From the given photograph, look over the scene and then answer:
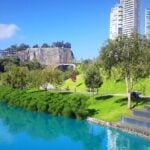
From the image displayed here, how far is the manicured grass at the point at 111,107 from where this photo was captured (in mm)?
50344

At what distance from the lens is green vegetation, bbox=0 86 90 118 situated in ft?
176

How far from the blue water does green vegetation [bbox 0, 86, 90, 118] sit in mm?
1276

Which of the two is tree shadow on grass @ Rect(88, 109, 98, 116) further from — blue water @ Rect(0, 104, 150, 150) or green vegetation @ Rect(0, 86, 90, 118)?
blue water @ Rect(0, 104, 150, 150)

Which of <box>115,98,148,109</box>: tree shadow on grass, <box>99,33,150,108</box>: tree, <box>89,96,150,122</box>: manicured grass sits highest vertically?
<box>99,33,150,108</box>: tree

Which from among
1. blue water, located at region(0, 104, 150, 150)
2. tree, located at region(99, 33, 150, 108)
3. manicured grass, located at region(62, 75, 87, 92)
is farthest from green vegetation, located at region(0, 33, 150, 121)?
manicured grass, located at region(62, 75, 87, 92)

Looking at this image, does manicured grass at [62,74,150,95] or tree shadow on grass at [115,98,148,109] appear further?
manicured grass at [62,74,150,95]

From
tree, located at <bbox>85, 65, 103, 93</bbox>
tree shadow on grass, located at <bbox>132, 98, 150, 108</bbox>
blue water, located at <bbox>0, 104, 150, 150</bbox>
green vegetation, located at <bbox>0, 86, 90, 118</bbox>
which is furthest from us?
tree, located at <bbox>85, 65, 103, 93</bbox>

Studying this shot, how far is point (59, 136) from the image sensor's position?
46094 millimetres

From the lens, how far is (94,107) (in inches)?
2280

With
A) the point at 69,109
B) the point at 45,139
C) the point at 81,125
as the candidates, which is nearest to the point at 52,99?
the point at 69,109

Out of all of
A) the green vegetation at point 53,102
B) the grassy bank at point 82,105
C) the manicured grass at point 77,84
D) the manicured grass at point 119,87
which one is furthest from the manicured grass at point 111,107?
the manicured grass at point 77,84

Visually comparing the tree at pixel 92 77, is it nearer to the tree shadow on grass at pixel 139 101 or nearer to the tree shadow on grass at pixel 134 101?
the tree shadow on grass at pixel 134 101

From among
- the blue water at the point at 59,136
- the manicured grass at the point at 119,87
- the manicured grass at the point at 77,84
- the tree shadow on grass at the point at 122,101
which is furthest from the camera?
the manicured grass at the point at 77,84

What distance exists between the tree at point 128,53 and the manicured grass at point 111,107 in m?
1.80
